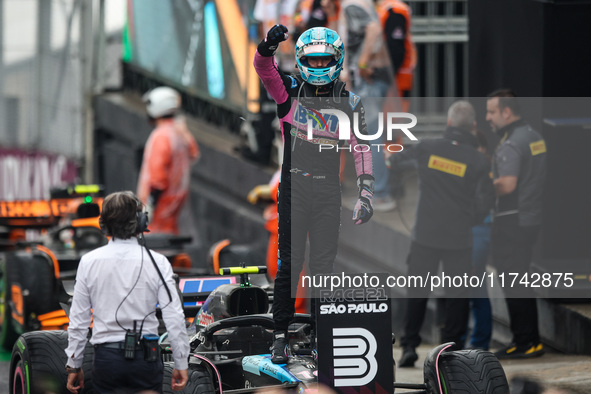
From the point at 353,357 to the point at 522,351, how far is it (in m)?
3.37

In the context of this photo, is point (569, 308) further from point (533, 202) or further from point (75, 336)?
point (75, 336)

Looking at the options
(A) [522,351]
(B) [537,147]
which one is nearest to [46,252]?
(A) [522,351]

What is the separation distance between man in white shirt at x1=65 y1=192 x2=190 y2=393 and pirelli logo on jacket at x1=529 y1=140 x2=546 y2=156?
4269 millimetres

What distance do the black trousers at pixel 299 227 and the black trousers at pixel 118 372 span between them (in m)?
1.19

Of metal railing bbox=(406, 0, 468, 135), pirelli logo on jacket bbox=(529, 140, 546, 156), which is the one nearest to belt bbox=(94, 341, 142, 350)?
pirelli logo on jacket bbox=(529, 140, 546, 156)

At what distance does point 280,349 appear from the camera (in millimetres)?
7227

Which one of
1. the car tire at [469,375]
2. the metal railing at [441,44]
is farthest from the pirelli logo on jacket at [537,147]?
the metal railing at [441,44]

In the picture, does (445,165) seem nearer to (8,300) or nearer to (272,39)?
(272,39)

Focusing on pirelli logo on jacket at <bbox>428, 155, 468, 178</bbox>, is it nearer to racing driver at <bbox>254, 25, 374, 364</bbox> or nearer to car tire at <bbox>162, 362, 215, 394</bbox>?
racing driver at <bbox>254, 25, 374, 364</bbox>

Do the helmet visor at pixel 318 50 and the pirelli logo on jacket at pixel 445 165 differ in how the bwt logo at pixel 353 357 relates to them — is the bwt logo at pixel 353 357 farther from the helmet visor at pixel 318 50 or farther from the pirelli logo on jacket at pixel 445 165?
the pirelli logo on jacket at pixel 445 165

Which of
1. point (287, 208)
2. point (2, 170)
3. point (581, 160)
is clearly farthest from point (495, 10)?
point (2, 170)

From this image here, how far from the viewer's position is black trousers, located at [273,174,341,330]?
7.17 m

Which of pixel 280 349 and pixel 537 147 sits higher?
pixel 537 147

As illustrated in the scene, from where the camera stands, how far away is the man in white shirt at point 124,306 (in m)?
6.22
